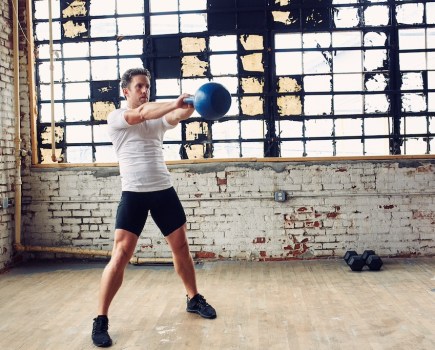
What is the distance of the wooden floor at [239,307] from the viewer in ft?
9.37

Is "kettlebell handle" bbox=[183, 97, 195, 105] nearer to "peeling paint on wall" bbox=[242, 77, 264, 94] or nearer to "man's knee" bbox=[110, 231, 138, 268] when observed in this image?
"man's knee" bbox=[110, 231, 138, 268]

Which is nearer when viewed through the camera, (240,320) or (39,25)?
(240,320)

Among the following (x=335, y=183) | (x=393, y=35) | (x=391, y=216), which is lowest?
(x=391, y=216)

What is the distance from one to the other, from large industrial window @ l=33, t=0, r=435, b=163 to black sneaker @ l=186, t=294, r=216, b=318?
2087 mm

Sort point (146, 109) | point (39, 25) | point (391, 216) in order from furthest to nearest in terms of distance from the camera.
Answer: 1. point (39, 25)
2. point (391, 216)
3. point (146, 109)

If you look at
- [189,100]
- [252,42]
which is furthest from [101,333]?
[252,42]

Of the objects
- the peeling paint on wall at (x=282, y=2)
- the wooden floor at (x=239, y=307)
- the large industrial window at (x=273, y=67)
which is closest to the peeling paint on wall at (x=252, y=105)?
the large industrial window at (x=273, y=67)

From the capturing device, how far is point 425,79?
16.6 ft

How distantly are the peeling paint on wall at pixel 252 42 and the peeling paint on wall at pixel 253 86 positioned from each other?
33 cm

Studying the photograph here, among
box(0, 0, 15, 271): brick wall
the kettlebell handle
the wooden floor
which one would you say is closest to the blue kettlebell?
the kettlebell handle

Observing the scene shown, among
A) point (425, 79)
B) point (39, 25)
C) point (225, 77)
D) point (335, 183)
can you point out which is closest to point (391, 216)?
point (335, 183)

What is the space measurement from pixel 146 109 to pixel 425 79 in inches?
138

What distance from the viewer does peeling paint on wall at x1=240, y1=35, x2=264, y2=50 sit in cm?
514

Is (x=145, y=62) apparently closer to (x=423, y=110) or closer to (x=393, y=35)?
(x=393, y=35)
